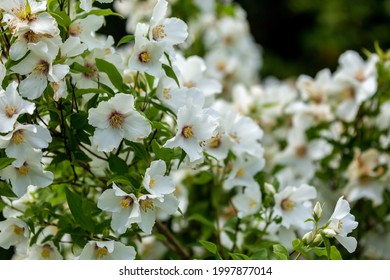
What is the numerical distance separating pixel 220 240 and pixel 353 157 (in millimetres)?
557

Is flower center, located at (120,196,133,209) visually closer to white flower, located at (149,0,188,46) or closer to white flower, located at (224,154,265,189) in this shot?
white flower, located at (149,0,188,46)

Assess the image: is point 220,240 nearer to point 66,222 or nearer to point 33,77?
point 66,222

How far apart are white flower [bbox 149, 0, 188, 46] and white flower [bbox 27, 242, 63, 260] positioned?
1.64 feet

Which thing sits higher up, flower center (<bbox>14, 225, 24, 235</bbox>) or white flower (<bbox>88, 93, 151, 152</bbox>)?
white flower (<bbox>88, 93, 151, 152</bbox>)

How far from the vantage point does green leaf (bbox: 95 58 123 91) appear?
1374mm

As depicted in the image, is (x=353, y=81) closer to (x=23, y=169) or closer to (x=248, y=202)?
(x=248, y=202)

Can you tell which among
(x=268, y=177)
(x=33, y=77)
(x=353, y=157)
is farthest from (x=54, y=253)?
(x=353, y=157)

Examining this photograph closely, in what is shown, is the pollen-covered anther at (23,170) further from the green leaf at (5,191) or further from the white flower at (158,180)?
the white flower at (158,180)

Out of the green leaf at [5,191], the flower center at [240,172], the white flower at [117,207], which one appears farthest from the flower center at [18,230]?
the flower center at [240,172]

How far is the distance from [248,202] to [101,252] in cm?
44

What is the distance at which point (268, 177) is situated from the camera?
2180 millimetres

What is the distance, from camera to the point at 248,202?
1714mm

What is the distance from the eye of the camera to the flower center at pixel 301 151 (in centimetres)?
224

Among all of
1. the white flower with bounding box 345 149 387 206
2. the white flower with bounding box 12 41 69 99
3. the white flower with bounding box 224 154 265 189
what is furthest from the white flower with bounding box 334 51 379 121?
the white flower with bounding box 12 41 69 99
